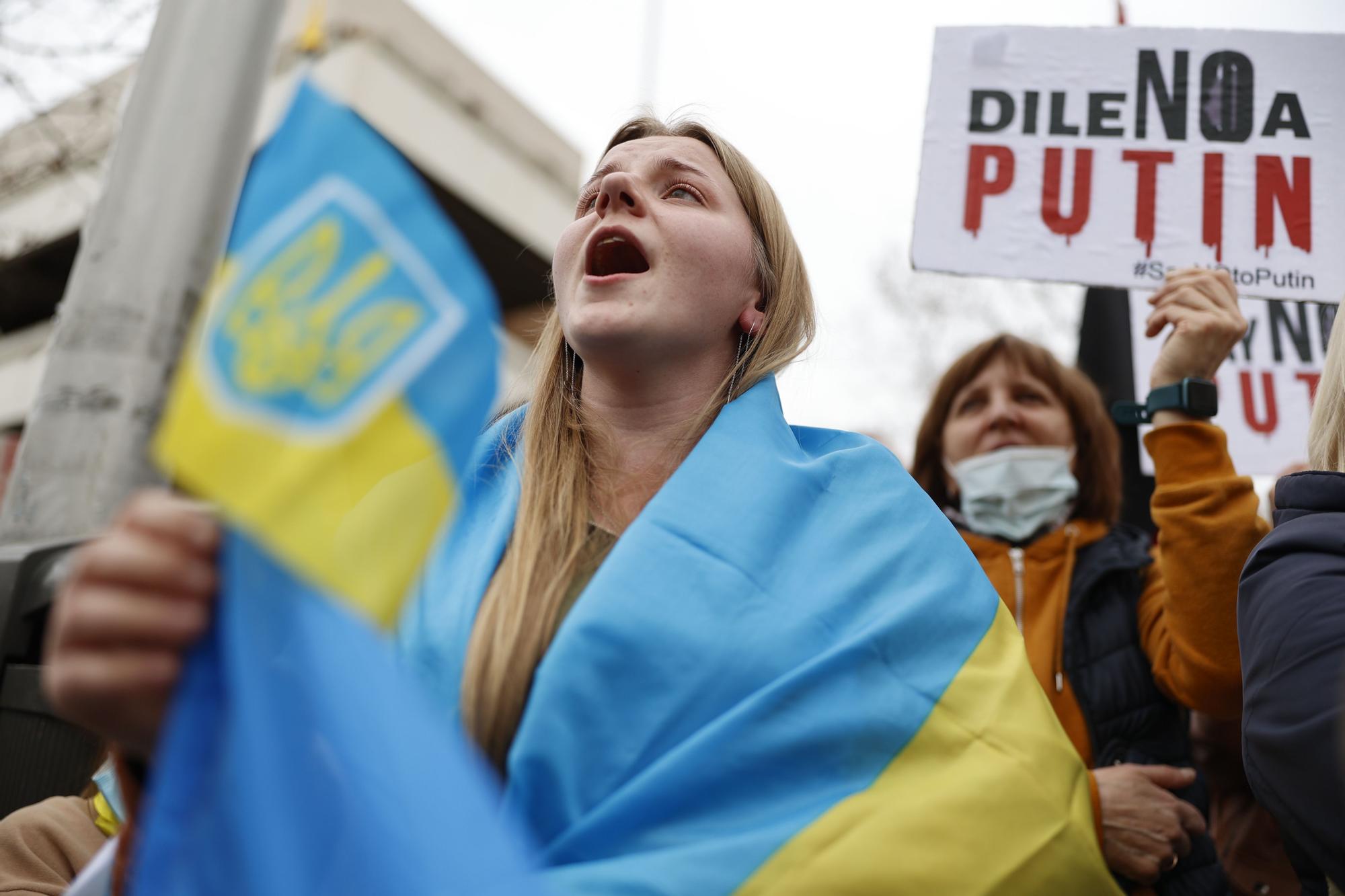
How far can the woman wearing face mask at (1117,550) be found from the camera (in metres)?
1.83

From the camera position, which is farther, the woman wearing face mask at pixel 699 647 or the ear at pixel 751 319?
the ear at pixel 751 319

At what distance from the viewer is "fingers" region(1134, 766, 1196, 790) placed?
1840 mm

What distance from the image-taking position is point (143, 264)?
221 centimetres

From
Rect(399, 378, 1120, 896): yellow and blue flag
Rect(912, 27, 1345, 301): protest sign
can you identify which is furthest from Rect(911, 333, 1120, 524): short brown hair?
Rect(399, 378, 1120, 896): yellow and blue flag

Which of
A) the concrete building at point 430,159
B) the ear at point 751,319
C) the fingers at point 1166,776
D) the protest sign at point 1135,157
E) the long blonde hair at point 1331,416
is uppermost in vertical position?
the concrete building at point 430,159

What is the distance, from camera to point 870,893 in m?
1.17

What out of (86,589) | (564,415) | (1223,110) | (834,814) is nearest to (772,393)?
(564,415)

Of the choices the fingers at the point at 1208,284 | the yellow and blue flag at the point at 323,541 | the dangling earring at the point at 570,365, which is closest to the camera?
the yellow and blue flag at the point at 323,541

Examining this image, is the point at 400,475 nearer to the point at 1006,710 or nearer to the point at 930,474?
the point at 1006,710

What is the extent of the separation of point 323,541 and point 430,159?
13.3 meters

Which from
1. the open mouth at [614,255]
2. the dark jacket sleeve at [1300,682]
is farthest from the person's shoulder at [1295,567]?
the open mouth at [614,255]

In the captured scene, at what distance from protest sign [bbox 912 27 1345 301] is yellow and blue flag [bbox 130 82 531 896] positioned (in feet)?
7.00

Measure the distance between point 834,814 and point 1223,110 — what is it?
2.40m

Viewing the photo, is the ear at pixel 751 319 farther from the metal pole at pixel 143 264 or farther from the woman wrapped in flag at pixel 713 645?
the metal pole at pixel 143 264
